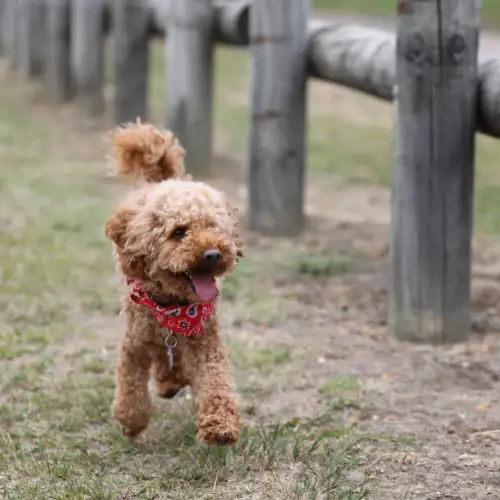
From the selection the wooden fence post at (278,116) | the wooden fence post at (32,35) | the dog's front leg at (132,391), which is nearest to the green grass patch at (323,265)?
the wooden fence post at (278,116)

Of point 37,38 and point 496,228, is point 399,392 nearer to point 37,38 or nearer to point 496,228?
point 496,228

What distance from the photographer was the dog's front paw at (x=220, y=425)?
11.6 ft

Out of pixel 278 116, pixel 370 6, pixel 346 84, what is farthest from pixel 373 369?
pixel 370 6

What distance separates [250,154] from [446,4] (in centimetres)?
237

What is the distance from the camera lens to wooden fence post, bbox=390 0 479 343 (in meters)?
4.92

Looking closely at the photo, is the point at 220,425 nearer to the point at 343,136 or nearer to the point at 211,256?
the point at 211,256

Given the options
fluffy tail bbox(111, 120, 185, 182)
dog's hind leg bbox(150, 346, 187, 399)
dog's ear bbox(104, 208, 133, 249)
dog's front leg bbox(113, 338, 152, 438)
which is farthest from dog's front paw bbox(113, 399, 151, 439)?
fluffy tail bbox(111, 120, 185, 182)

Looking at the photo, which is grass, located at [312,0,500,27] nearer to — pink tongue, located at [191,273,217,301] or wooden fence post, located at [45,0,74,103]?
wooden fence post, located at [45,0,74,103]

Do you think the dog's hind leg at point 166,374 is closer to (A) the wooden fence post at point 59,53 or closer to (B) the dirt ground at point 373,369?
(B) the dirt ground at point 373,369

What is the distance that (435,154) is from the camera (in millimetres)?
4957

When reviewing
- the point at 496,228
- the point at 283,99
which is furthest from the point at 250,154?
the point at 496,228

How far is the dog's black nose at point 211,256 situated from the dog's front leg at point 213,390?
0.47 meters

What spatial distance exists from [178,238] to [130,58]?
23.0 feet

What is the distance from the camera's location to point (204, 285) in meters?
3.50
